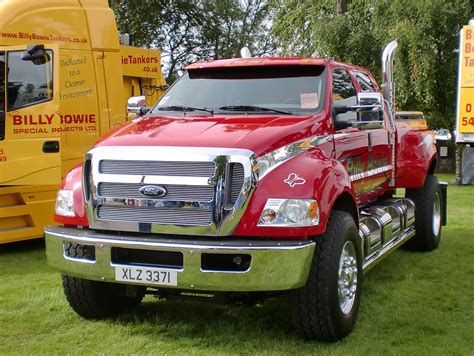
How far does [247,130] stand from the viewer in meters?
4.53

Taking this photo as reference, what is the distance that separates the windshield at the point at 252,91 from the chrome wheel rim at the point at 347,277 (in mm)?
1191

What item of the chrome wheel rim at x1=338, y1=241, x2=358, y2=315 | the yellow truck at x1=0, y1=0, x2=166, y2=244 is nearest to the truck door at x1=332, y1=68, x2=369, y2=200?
the chrome wheel rim at x1=338, y1=241, x2=358, y2=315

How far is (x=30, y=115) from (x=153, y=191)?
3.71 m

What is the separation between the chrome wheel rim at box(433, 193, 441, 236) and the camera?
791 centimetres

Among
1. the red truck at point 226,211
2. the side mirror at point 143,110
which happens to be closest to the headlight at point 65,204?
the red truck at point 226,211

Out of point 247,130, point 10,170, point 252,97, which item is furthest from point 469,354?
point 10,170

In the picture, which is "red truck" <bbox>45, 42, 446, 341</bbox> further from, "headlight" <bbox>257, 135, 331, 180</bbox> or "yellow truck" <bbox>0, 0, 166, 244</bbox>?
"yellow truck" <bbox>0, 0, 166, 244</bbox>

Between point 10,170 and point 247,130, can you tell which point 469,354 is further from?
point 10,170

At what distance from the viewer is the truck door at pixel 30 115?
7.25 m

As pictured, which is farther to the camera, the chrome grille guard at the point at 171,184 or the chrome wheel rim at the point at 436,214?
the chrome wheel rim at the point at 436,214

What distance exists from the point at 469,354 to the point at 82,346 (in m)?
2.70

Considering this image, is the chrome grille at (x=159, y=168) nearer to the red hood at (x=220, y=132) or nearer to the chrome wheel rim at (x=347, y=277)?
the red hood at (x=220, y=132)

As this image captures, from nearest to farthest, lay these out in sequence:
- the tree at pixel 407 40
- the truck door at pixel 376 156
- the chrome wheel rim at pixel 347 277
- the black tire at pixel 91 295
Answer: the chrome wheel rim at pixel 347 277, the black tire at pixel 91 295, the truck door at pixel 376 156, the tree at pixel 407 40

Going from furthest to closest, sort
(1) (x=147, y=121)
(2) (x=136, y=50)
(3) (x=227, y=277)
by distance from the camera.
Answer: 1. (2) (x=136, y=50)
2. (1) (x=147, y=121)
3. (3) (x=227, y=277)
